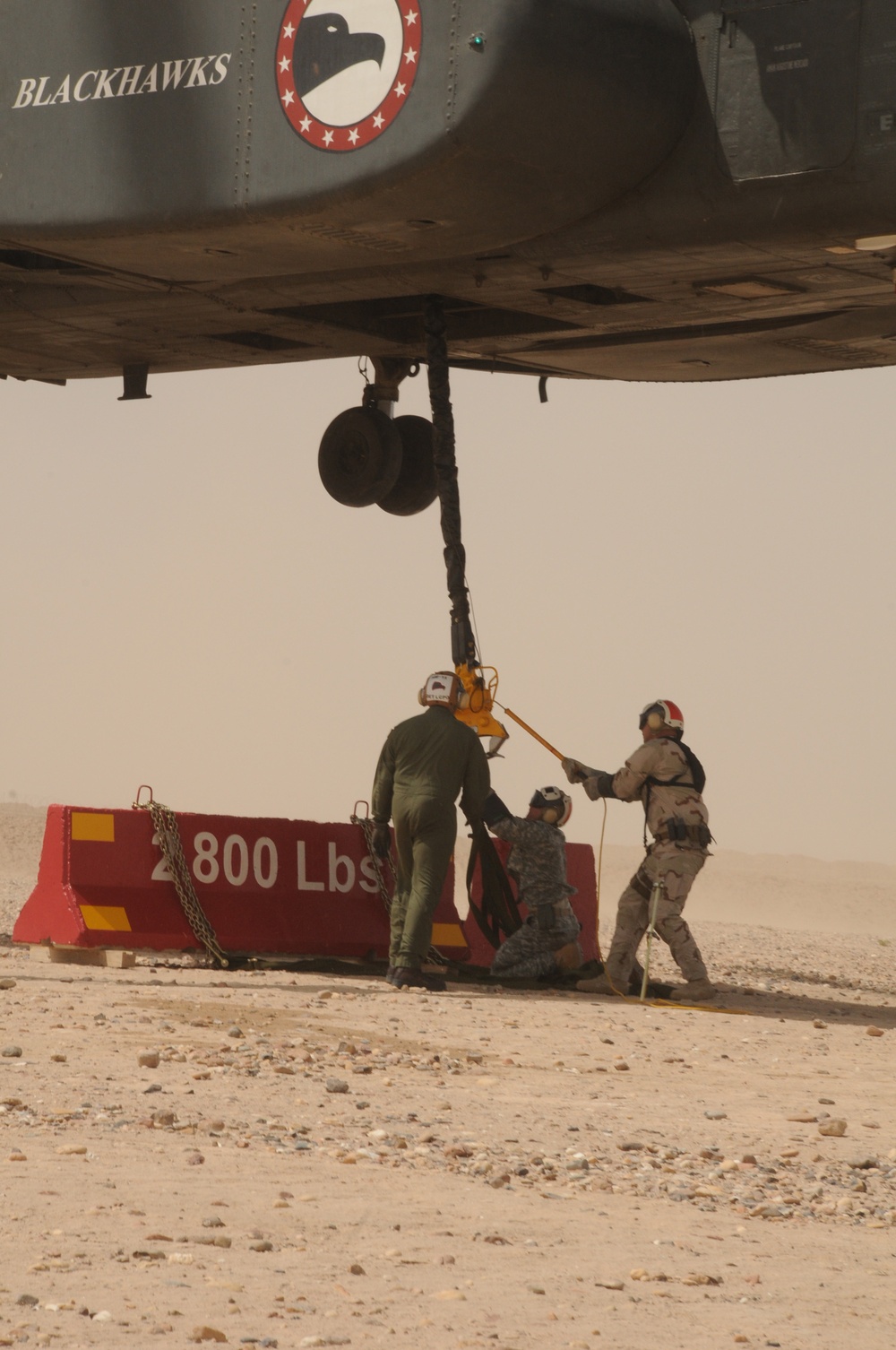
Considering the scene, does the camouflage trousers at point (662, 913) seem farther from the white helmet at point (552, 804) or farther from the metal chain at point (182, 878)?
the metal chain at point (182, 878)

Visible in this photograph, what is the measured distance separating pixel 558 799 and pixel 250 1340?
28.9ft

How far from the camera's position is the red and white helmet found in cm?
1291

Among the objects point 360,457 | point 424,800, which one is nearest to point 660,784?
point 424,800

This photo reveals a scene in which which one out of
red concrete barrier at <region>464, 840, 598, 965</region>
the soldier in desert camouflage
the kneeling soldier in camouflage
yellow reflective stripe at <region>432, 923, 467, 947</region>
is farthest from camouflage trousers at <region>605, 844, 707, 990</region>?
yellow reflective stripe at <region>432, 923, 467, 947</region>

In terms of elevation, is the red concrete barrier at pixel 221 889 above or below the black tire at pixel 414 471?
below

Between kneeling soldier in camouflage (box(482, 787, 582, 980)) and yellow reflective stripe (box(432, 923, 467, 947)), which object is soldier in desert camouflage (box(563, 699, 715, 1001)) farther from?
yellow reflective stripe (box(432, 923, 467, 947))

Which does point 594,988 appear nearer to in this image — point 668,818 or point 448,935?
point 448,935

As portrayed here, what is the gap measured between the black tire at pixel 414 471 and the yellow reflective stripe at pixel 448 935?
4.85m

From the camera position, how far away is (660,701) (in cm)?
1298

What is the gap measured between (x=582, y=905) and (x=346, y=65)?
652 cm

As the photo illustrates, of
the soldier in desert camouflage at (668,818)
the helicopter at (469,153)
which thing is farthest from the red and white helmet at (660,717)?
the helicopter at (469,153)

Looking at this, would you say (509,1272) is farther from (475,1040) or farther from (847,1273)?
(475,1040)

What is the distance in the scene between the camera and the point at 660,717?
42.3 ft

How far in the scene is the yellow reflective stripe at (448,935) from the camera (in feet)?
45.4
